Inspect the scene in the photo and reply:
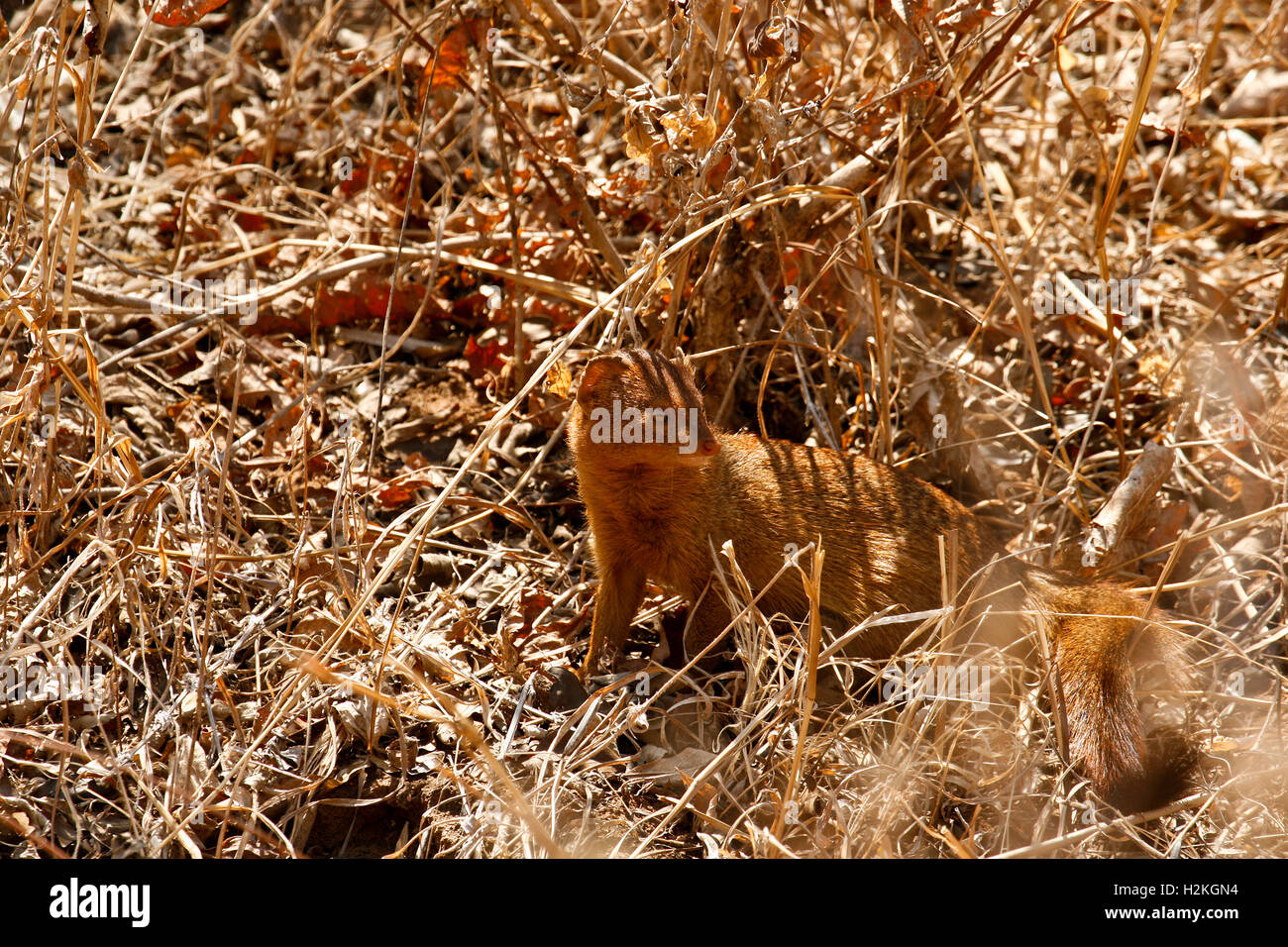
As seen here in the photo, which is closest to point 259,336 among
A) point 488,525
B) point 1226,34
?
point 488,525

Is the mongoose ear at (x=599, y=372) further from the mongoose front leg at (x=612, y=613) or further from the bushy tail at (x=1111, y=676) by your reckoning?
the bushy tail at (x=1111, y=676)

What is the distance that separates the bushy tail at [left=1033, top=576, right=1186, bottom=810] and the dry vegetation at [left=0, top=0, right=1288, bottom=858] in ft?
0.38

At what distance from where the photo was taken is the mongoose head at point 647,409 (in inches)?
124

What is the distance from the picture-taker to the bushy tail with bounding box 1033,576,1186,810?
9.39 feet

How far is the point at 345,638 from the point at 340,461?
926 millimetres

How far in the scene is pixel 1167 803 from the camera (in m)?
2.87

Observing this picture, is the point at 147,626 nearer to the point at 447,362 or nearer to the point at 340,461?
the point at 340,461

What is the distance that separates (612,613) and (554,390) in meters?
0.76

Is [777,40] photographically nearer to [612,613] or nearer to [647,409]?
[647,409]

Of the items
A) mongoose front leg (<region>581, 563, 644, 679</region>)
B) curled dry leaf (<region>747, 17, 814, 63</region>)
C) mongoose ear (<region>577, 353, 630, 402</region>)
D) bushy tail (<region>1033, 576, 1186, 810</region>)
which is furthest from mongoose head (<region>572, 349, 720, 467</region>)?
bushy tail (<region>1033, 576, 1186, 810</region>)

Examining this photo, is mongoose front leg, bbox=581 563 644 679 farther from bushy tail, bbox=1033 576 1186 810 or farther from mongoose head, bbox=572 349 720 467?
bushy tail, bbox=1033 576 1186 810

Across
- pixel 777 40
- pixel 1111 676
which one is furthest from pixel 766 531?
pixel 777 40

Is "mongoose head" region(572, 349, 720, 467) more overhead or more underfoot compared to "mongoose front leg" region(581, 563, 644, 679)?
more overhead

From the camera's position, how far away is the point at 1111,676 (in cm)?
303
